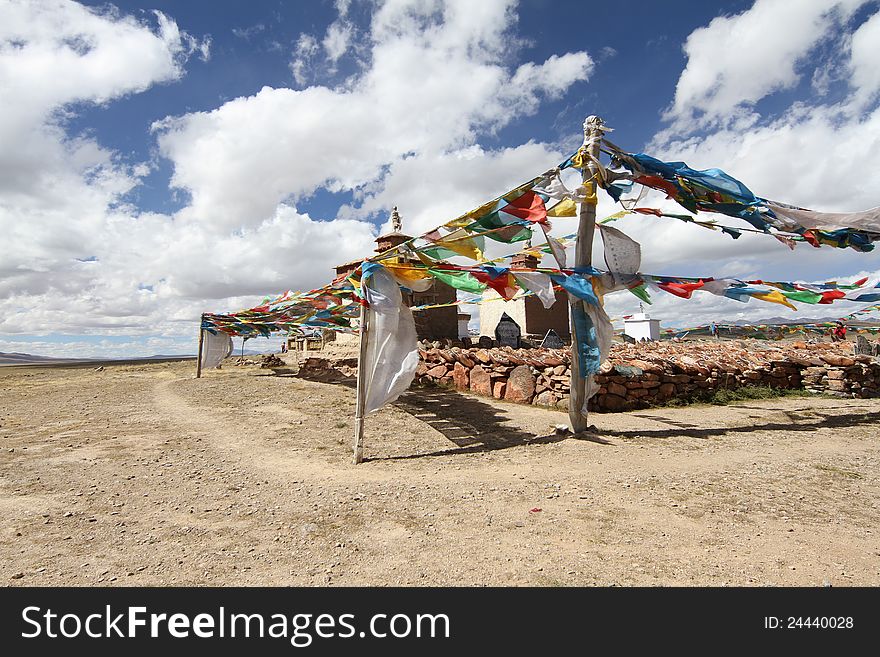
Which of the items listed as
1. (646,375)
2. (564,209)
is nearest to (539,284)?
(564,209)

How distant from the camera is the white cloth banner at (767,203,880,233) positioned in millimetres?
7043

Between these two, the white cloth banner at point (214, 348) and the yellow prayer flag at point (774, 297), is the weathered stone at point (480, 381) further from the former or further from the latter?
the white cloth banner at point (214, 348)

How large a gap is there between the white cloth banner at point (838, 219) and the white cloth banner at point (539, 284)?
160 inches

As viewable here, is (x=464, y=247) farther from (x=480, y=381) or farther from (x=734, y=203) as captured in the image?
(x=480, y=381)

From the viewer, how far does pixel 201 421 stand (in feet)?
27.7

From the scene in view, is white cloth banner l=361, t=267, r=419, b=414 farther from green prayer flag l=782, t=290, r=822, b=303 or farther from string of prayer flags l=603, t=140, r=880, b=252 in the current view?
green prayer flag l=782, t=290, r=822, b=303

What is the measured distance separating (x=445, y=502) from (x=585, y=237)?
4.86 metres

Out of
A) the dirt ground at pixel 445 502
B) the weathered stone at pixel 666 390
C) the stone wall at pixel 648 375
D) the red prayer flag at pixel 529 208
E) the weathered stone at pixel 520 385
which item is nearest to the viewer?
the dirt ground at pixel 445 502

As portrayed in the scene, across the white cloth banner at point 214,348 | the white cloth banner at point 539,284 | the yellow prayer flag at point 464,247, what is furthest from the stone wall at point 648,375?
the white cloth banner at point 214,348

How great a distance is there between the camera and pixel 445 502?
4164mm

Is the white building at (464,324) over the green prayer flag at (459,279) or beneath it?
over

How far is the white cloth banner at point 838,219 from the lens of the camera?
7.04m

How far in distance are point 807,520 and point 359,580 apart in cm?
361

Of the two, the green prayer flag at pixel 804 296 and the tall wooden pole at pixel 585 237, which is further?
the green prayer flag at pixel 804 296
